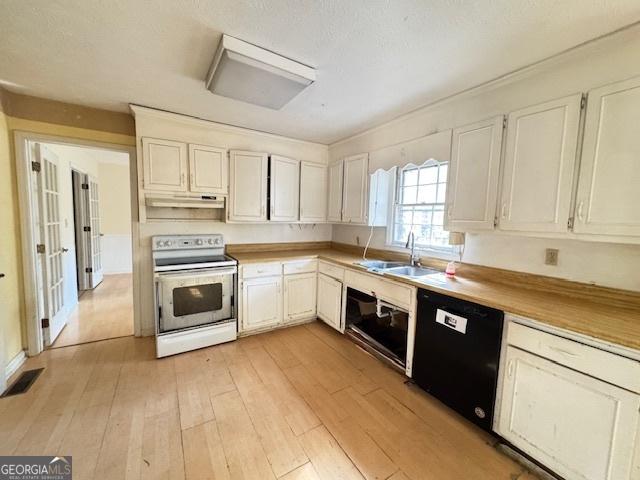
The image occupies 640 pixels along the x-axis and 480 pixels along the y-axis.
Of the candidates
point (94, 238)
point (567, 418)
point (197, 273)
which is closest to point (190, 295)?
point (197, 273)

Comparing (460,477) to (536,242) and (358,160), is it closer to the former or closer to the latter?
(536,242)

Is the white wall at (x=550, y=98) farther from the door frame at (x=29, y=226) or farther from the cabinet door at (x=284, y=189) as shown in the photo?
the door frame at (x=29, y=226)

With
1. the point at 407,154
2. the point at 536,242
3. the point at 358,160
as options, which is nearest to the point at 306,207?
the point at 358,160

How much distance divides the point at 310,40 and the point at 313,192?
2.13 metres

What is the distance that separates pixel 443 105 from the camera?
90.2 inches

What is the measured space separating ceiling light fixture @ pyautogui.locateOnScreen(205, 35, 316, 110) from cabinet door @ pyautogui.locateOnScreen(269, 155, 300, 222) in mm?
1200

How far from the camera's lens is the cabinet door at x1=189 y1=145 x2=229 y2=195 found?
2.79m

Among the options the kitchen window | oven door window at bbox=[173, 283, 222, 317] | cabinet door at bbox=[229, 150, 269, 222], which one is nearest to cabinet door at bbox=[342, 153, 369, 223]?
the kitchen window

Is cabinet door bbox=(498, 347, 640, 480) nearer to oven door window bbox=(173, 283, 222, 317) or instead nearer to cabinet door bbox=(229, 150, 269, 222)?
oven door window bbox=(173, 283, 222, 317)

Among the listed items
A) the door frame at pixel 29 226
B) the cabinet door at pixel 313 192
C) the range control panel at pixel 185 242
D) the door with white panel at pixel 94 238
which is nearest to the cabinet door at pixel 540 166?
the cabinet door at pixel 313 192

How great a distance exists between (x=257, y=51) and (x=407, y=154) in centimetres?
165

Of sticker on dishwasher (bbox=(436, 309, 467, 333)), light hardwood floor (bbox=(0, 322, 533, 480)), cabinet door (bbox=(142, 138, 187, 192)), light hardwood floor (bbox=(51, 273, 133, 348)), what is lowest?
light hardwood floor (bbox=(0, 322, 533, 480))

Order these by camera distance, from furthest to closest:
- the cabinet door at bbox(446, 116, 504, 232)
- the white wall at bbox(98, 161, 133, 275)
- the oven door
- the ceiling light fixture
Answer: the white wall at bbox(98, 161, 133, 275), the oven door, the cabinet door at bbox(446, 116, 504, 232), the ceiling light fixture

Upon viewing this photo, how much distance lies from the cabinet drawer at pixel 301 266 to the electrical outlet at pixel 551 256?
88.4 inches
